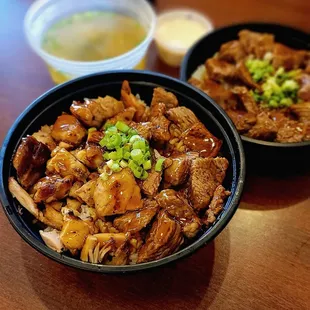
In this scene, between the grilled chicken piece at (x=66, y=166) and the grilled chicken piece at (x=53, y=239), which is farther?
the grilled chicken piece at (x=66, y=166)

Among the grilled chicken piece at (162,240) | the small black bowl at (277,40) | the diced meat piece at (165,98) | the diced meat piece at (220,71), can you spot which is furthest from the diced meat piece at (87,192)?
the diced meat piece at (220,71)

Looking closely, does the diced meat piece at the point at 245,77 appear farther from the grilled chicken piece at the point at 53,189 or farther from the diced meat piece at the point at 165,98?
the grilled chicken piece at the point at 53,189

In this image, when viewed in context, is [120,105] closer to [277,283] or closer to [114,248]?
[114,248]

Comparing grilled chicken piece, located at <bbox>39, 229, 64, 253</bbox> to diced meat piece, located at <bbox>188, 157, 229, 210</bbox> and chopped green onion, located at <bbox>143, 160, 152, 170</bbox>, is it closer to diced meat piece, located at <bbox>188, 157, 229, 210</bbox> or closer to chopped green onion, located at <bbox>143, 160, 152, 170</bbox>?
chopped green onion, located at <bbox>143, 160, 152, 170</bbox>

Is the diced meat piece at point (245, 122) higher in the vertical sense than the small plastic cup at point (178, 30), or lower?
lower

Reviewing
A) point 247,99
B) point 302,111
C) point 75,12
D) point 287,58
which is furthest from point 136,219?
point 75,12

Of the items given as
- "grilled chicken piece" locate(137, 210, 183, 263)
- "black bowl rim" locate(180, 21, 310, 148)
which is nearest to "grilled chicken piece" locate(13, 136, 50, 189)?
"grilled chicken piece" locate(137, 210, 183, 263)
